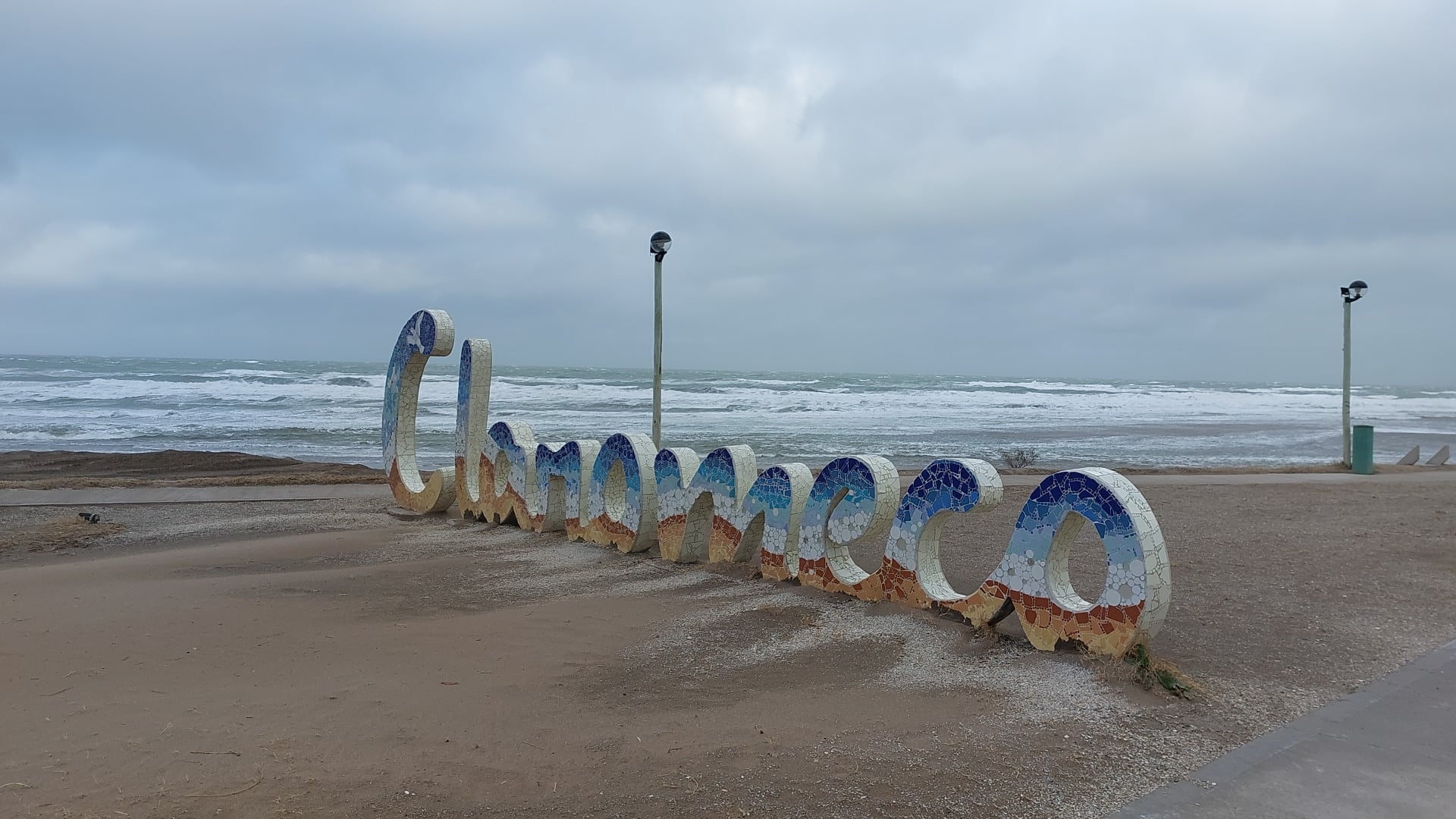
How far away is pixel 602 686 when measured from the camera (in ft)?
15.4

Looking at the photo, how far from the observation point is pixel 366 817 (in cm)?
319

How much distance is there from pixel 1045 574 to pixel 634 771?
2.88 metres

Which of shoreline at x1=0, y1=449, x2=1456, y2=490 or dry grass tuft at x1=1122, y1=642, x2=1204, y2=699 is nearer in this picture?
dry grass tuft at x1=1122, y1=642, x2=1204, y2=699

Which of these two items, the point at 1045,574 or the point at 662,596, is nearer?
the point at 1045,574

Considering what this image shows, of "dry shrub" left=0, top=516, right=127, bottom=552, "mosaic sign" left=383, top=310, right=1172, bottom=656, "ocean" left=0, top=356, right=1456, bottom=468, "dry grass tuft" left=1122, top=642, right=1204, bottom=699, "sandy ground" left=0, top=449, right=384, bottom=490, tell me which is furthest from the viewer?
"ocean" left=0, top=356, right=1456, bottom=468

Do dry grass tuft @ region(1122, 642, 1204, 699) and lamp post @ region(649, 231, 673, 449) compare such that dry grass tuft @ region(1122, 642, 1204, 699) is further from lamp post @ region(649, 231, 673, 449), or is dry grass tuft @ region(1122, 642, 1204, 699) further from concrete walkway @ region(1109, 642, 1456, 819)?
lamp post @ region(649, 231, 673, 449)

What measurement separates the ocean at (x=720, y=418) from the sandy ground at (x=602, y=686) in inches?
457

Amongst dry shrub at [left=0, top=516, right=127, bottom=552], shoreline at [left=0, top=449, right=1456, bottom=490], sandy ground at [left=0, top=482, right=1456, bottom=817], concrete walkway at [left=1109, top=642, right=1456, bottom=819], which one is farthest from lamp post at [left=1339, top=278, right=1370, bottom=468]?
dry shrub at [left=0, top=516, right=127, bottom=552]

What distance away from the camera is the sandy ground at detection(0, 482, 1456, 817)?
347 cm

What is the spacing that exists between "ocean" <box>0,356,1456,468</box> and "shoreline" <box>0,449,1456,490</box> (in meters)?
2.54

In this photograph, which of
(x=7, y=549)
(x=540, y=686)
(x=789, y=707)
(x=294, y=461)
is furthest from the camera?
(x=294, y=461)

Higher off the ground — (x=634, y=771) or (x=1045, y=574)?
(x=1045, y=574)

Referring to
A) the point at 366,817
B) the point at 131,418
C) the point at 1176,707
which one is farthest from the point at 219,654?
the point at 131,418

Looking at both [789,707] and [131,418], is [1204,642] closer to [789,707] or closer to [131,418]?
[789,707]
